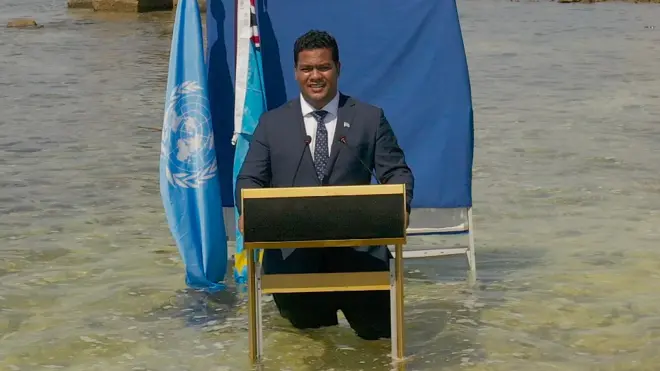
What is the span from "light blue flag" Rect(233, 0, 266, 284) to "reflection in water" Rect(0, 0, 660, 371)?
836 mm

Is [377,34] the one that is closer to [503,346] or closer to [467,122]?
[467,122]

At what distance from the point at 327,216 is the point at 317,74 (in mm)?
828

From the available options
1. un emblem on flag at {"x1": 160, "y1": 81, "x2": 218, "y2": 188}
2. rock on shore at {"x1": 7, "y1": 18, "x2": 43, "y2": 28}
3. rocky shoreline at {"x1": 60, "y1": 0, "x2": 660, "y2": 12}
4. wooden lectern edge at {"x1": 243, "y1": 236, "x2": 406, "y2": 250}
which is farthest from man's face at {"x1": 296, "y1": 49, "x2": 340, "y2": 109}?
rocky shoreline at {"x1": 60, "y1": 0, "x2": 660, "y2": 12}

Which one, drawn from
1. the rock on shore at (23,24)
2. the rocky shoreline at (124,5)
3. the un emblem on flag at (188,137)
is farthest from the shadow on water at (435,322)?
the rocky shoreline at (124,5)

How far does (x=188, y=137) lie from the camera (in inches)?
234

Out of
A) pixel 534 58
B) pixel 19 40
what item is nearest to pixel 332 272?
pixel 534 58

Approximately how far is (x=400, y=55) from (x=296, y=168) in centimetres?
142

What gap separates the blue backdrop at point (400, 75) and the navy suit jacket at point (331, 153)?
1097mm

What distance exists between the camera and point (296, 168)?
5.19 meters

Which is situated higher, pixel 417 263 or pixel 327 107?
pixel 327 107

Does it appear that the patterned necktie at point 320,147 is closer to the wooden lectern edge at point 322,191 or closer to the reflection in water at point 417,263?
the wooden lectern edge at point 322,191

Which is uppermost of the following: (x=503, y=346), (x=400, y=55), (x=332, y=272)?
(x=400, y=55)

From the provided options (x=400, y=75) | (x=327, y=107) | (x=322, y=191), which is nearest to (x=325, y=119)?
(x=327, y=107)

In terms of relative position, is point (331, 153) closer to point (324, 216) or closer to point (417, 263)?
point (324, 216)
